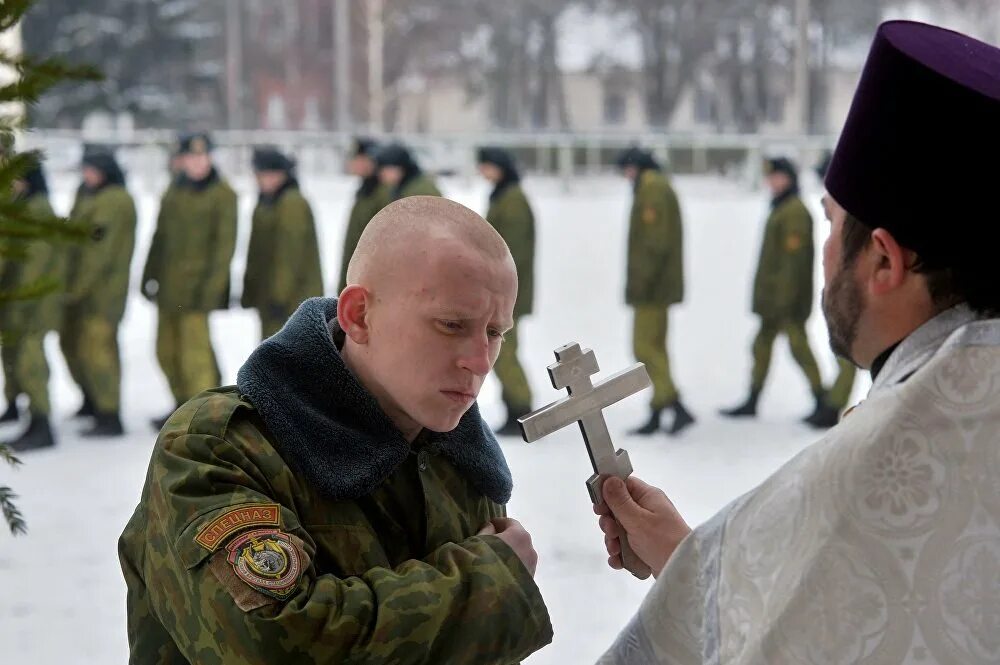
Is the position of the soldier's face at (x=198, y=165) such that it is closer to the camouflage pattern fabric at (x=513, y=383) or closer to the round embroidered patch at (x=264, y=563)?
the camouflage pattern fabric at (x=513, y=383)

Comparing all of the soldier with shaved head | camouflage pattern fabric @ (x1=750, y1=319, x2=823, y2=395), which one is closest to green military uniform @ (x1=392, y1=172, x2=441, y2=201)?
camouflage pattern fabric @ (x1=750, y1=319, x2=823, y2=395)

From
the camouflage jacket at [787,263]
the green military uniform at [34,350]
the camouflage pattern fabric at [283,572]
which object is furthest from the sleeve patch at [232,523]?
the camouflage jacket at [787,263]

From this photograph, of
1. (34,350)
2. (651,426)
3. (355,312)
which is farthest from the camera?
(651,426)

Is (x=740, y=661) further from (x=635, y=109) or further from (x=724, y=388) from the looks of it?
(x=635, y=109)

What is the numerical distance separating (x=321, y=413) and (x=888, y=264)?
1.64 feet

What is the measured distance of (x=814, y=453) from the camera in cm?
111

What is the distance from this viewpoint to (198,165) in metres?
6.18

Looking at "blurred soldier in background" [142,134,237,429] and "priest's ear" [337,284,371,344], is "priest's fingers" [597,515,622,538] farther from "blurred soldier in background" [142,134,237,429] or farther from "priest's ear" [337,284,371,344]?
"blurred soldier in background" [142,134,237,429]

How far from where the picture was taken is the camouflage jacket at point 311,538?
1036 mm

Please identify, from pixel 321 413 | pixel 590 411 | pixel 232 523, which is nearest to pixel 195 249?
pixel 590 411

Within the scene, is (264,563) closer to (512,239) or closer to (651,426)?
(512,239)

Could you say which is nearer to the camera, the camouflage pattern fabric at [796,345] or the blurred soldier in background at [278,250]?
the blurred soldier in background at [278,250]

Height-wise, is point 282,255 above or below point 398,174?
below

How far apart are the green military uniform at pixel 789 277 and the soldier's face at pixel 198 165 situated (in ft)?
A: 8.55
